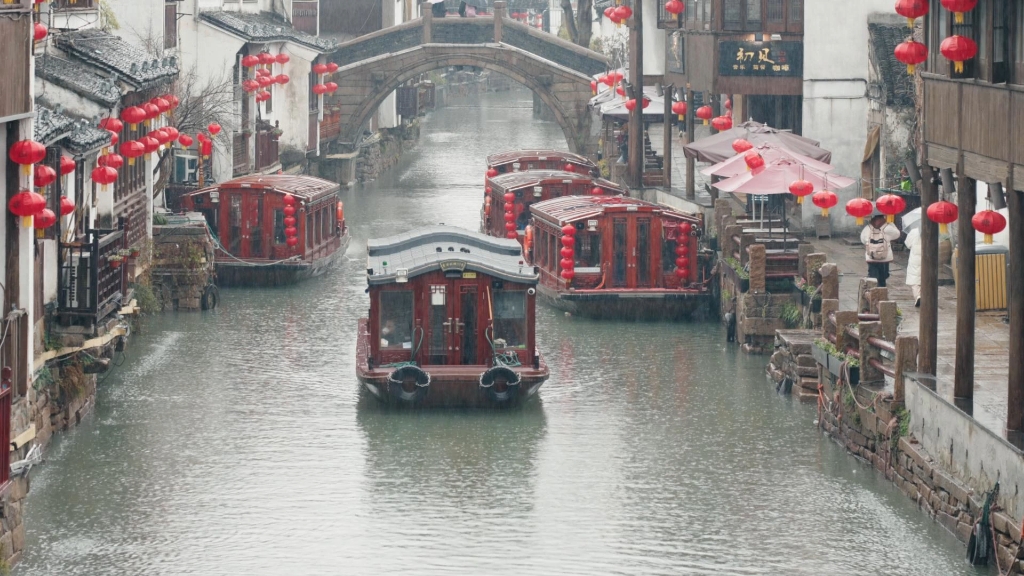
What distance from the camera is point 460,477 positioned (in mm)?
25328

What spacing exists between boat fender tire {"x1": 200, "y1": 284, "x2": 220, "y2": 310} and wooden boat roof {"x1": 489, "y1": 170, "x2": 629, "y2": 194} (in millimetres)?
8850

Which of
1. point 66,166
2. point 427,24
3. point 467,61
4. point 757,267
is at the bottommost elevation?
point 757,267

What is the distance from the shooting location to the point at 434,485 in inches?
981

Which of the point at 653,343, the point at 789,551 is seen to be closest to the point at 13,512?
the point at 789,551

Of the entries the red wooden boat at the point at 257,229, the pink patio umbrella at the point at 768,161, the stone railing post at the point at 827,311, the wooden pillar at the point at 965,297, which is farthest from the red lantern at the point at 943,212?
the red wooden boat at the point at 257,229

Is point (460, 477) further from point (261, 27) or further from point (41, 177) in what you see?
point (261, 27)

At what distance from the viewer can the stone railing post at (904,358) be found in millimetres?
22891

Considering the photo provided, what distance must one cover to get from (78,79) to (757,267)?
1204 centimetres

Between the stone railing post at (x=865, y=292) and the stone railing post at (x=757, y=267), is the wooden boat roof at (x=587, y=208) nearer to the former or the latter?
the stone railing post at (x=757, y=267)

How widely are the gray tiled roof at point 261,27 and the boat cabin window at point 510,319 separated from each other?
24.1 m

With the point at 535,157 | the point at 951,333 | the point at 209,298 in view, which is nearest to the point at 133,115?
the point at 209,298

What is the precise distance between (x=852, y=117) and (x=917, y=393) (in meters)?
19.6

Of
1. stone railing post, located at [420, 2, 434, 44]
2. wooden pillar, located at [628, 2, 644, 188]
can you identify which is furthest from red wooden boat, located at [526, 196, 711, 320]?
stone railing post, located at [420, 2, 434, 44]

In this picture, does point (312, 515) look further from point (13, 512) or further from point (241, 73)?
point (241, 73)
